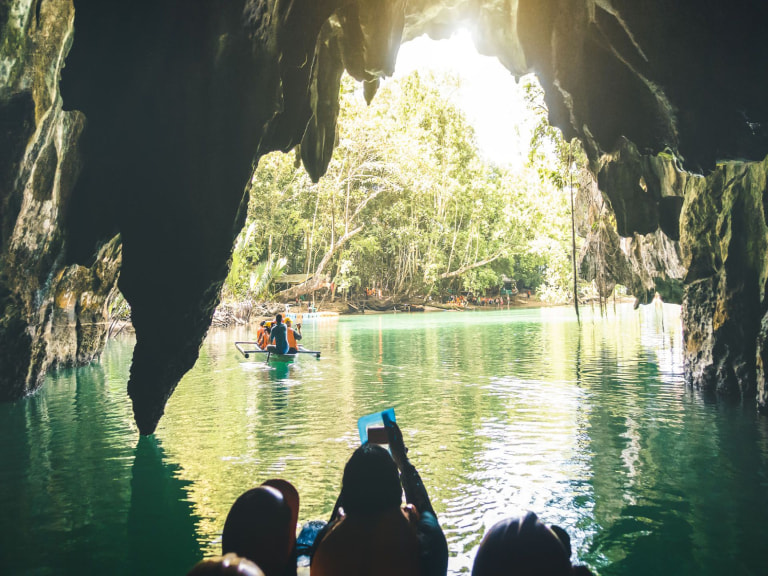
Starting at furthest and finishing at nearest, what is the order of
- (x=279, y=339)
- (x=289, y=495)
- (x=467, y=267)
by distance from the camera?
(x=467, y=267) < (x=279, y=339) < (x=289, y=495)

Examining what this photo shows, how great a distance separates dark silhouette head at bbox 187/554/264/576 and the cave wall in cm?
762

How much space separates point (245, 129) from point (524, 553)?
7.10 m

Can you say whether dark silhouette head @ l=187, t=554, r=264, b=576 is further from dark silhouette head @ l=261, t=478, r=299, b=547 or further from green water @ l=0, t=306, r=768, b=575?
green water @ l=0, t=306, r=768, b=575

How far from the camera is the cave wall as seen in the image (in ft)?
26.0

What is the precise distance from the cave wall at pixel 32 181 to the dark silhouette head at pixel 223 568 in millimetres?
7617

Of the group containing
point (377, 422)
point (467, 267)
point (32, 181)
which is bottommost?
point (377, 422)

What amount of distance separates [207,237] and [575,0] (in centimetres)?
621

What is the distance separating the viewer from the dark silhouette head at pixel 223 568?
69.1 inches

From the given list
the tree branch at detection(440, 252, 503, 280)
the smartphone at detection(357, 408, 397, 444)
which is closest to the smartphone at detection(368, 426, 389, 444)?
the smartphone at detection(357, 408, 397, 444)

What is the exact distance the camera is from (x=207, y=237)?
7.96 m

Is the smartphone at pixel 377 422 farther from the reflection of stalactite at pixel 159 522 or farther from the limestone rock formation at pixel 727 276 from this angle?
the limestone rock formation at pixel 727 276

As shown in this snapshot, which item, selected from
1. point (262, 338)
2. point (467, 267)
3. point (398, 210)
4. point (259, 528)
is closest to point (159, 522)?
point (259, 528)

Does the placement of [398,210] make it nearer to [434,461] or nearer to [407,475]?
[434,461]

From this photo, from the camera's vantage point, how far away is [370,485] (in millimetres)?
2566
